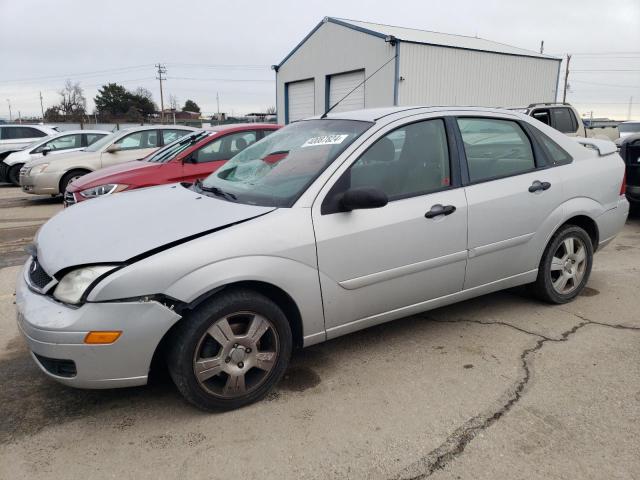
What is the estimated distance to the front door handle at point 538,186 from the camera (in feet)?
12.3

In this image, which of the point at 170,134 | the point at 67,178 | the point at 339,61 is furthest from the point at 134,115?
the point at 170,134

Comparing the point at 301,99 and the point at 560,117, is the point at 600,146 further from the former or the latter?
the point at 301,99

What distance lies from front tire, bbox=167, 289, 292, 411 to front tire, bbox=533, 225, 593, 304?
2336mm

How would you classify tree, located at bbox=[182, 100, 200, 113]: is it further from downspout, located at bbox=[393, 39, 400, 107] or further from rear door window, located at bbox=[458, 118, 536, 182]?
rear door window, located at bbox=[458, 118, 536, 182]

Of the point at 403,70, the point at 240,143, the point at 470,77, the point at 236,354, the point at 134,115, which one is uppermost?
the point at 403,70

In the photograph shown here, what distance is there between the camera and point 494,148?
3.77 meters

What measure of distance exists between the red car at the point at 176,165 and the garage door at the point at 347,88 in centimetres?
1386

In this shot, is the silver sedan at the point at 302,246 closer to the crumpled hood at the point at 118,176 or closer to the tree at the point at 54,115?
the crumpled hood at the point at 118,176

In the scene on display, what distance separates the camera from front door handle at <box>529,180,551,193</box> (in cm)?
376

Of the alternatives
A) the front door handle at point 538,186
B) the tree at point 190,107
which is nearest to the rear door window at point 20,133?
the front door handle at point 538,186

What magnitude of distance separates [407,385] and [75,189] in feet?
17.8

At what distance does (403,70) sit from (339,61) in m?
3.91

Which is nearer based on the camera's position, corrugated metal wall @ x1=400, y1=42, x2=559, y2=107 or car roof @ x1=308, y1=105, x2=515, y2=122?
car roof @ x1=308, y1=105, x2=515, y2=122

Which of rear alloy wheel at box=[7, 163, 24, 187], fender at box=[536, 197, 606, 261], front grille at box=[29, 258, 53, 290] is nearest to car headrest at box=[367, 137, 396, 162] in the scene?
fender at box=[536, 197, 606, 261]
